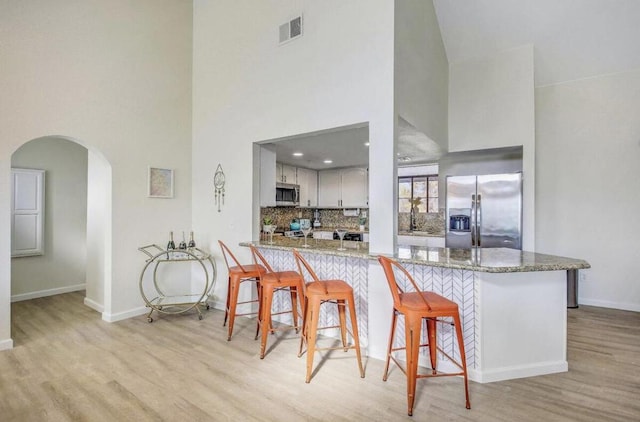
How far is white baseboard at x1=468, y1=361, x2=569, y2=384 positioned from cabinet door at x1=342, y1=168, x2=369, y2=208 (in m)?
4.46

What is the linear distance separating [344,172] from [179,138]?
3533 mm

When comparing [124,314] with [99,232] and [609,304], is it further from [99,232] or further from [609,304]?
[609,304]

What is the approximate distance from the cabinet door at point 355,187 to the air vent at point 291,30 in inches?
141

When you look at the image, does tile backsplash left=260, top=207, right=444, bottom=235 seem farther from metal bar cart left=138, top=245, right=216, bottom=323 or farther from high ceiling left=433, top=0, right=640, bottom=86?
high ceiling left=433, top=0, right=640, bottom=86

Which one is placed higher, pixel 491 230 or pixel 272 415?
pixel 491 230

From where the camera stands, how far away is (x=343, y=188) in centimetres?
708

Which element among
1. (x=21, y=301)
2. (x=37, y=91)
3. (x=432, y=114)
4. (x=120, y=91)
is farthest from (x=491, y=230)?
(x=21, y=301)

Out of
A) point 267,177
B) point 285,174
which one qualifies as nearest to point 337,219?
point 285,174

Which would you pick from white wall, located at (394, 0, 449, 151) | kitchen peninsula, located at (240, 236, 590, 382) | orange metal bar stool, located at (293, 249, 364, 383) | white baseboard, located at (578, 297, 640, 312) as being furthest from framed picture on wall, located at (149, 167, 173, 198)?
white baseboard, located at (578, 297, 640, 312)

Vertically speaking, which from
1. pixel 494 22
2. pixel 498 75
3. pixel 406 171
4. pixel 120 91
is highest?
pixel 494 22

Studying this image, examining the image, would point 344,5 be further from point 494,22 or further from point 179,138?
point 179,138

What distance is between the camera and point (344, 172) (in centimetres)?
707

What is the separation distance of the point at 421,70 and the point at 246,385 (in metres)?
3.46

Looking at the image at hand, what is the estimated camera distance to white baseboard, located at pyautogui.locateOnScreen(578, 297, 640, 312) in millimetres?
4298
